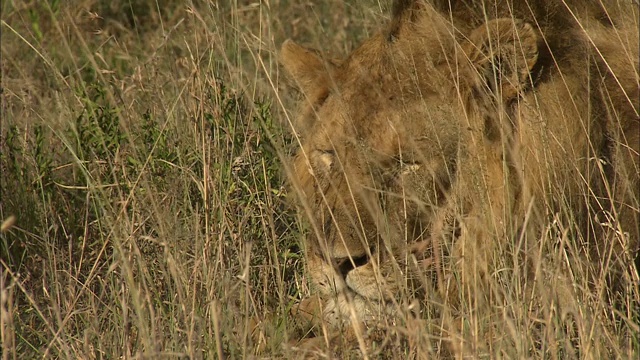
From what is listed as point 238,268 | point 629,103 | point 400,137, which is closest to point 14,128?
point 238,268

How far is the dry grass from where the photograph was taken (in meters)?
2.99

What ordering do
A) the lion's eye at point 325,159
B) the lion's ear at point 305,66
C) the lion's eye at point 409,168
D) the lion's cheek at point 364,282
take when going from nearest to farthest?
1. the lion's cheek at point 364,282
2. the lion's eye at point 409,168
3. the lion's eye at point 325,159
4. the lion's ear at point 305,66

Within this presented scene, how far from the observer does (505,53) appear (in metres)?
3.30

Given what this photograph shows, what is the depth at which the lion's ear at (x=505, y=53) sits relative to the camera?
10.7ft

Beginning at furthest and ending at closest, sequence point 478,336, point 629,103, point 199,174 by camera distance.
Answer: point 199,174 → point 629,103 → point 478,336

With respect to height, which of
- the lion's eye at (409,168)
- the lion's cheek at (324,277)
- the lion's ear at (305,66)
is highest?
the lion's ear at (305,66)

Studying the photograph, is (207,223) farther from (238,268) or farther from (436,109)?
(436,109)

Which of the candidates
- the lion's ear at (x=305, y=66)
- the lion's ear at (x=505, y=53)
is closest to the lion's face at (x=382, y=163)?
the lion's ear at (x=505, y=53)

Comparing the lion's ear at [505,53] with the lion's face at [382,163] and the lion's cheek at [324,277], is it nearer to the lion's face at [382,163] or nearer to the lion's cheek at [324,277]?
the lion's face at [382,163]

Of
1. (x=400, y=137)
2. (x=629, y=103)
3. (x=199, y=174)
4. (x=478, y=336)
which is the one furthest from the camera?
(x=199, y=174)

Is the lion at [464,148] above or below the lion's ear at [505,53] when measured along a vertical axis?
below

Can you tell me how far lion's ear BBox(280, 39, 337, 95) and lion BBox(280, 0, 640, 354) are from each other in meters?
0.15

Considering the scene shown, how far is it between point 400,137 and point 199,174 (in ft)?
3.56

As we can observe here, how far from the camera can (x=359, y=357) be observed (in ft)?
9.91
